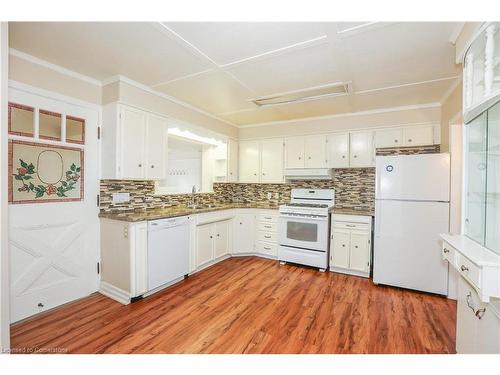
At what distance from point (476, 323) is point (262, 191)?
3.56m

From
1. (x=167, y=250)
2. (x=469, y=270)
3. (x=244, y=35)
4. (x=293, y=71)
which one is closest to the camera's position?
(x=469, y=270)

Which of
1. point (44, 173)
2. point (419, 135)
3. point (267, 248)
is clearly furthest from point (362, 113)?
point (44, 173)

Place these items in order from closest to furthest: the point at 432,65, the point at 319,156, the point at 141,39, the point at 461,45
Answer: the point at 461,45 < the point at 141,39 < the point at 432,65 < the point at 319,156

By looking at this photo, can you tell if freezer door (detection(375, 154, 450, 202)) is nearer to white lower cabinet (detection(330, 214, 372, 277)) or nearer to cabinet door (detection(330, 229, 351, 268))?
white lower cabinet (detection(330, 214, 372, 277))

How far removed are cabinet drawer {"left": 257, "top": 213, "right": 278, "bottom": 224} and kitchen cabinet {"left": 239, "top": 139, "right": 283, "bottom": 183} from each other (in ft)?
2.16

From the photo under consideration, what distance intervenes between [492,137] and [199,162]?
12.4ft

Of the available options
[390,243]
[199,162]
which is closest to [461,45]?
[390,243]

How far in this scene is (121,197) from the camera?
2.89 m

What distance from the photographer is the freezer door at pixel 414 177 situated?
270cm

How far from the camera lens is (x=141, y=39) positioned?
1896mm

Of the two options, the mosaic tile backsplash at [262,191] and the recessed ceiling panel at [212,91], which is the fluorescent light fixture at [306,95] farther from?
the mosaic tile backsplash at [262,191]

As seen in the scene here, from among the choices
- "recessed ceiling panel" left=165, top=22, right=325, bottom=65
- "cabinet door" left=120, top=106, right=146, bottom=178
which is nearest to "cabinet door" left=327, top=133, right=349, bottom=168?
"recessed ceiling panel" left=165, top=22, right=325, bottom=65

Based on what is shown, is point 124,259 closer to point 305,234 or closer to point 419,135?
point 305,234
